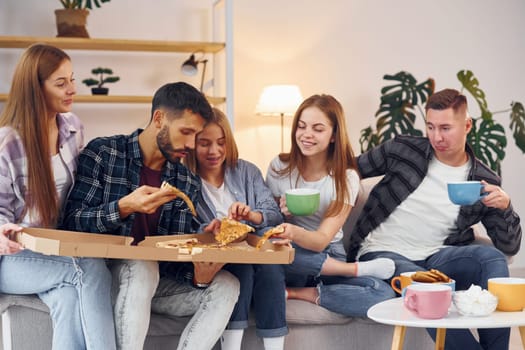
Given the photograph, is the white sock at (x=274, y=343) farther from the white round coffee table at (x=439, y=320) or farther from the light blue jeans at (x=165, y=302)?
the white round coffee table at (x=439, y=320)

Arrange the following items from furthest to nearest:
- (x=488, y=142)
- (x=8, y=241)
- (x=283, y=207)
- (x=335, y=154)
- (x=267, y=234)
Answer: (x=488, y=142)
(x=335, y=154)
(x=283, y=207)
(x=267, y=234)
(x=8, y=241)

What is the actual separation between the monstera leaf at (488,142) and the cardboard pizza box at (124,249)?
9.48 ft

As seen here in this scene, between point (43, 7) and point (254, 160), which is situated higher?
point (43, 7)

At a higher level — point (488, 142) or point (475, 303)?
point (488, 142)

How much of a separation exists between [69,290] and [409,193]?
1.34 metres

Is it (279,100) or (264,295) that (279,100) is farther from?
(264,295)

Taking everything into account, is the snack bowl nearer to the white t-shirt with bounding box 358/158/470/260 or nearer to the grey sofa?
the grey sofa

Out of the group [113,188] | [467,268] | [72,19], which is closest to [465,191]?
[467,268]

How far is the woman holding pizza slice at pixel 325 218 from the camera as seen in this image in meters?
2.71

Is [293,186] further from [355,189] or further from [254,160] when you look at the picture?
[254,160]

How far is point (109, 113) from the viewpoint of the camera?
16.0 feet

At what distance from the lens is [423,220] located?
9.88ft

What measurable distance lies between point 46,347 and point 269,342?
0.68 meters

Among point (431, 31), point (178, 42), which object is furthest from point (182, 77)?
point (431, 31)
